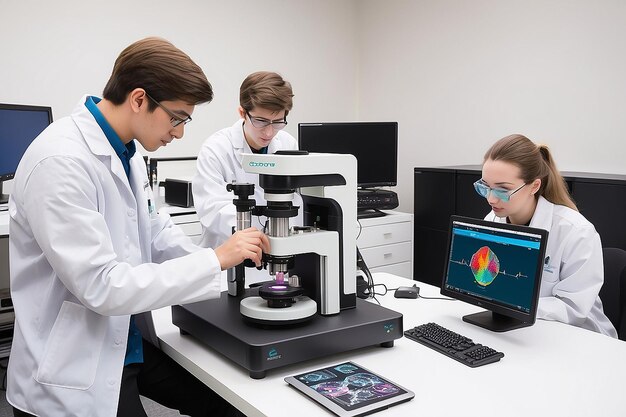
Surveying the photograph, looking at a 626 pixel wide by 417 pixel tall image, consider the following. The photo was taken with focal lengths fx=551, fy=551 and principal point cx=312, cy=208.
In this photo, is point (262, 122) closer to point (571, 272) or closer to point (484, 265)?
point (484, 265)

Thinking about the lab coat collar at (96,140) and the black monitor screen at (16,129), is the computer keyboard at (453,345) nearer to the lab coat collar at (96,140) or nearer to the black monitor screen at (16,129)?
the lab coat collar at (96,140)

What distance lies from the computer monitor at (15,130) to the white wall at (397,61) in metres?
0.39

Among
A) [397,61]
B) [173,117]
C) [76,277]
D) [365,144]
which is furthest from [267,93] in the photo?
[397,61]

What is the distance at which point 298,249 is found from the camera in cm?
127

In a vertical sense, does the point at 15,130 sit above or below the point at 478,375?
A: above

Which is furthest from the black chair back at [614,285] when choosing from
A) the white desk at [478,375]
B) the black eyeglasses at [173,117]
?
the black eyeglasses at [173,117]

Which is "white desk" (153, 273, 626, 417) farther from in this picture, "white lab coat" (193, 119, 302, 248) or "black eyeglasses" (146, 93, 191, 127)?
"white lab coat" (193, 119, 302, 248)

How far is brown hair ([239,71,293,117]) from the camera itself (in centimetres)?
199

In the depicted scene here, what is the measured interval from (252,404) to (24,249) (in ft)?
1.99

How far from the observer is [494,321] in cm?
152

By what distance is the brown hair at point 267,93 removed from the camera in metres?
1.99

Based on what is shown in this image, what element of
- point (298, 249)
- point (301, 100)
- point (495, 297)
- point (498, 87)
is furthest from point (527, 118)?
point (298, 249)

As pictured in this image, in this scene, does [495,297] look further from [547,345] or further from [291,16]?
[291,16]

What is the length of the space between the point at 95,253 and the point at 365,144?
2.64 m
